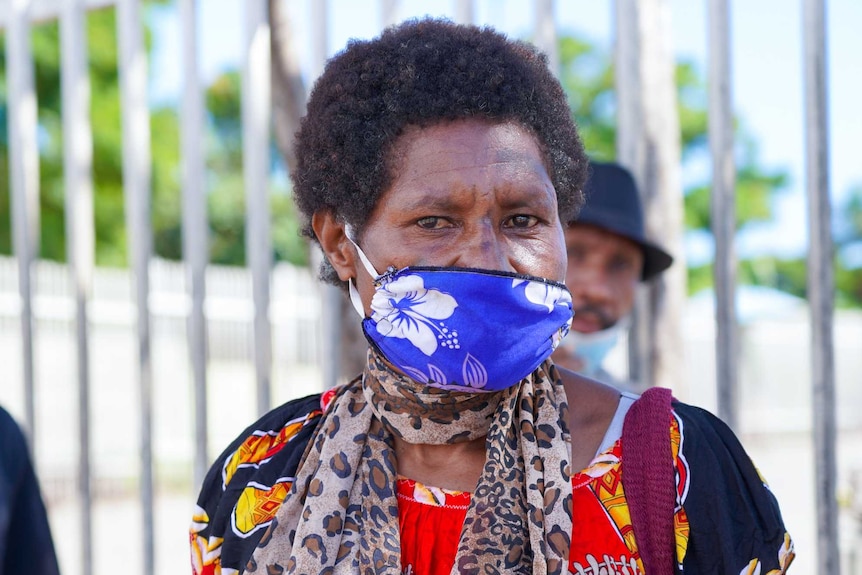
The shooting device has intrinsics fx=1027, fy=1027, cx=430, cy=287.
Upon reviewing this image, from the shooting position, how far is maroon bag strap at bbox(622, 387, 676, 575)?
1.73 meters

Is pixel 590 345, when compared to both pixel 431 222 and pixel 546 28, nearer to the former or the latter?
pixel 546 28

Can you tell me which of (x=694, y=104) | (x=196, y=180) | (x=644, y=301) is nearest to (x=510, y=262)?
(x=644, y=301)

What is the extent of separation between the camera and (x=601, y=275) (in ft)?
10.9

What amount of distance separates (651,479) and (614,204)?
4.97ft

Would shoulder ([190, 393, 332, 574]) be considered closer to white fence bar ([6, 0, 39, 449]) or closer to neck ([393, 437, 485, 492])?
neck ([393, 437, 485, 492])

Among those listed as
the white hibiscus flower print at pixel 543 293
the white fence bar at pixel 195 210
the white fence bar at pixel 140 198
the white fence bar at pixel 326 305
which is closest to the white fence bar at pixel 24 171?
the white fence bar at pixel 140 198

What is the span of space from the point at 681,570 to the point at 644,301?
6.15 feet

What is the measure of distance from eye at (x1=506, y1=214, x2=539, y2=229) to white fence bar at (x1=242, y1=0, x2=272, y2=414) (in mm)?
1623

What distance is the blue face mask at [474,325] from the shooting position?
5.84 ft

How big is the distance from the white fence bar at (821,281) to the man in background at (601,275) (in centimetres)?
63

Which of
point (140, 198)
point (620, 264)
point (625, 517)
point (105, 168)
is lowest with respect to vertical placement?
point (625, 517)

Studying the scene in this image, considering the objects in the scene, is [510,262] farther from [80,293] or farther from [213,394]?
[213,394]

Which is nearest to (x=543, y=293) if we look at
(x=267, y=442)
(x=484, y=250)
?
(x=484, y=250)

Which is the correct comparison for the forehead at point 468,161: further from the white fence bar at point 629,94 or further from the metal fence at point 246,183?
the white fence bar at point 629,94
